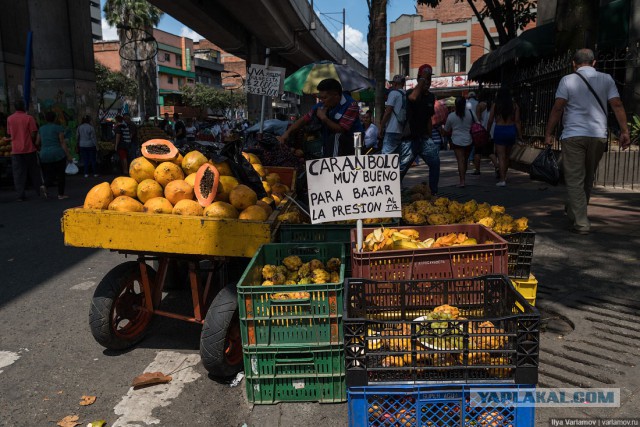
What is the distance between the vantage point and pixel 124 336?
4211 mm

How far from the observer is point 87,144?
644 inches

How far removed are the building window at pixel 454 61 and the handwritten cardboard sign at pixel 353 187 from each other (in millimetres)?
49935

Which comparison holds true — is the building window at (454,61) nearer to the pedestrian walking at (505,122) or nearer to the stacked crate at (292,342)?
the pedestrian walking at (505,122)

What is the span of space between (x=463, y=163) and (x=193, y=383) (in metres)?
9.14

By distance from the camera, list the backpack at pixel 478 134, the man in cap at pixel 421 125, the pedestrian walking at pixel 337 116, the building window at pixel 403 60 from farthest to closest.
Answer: the building window at pixel 403 60 → the backpack at pixel 478 134 → the man in cap at pixel 421 125 → the pedestrian walking at pixel 337 116

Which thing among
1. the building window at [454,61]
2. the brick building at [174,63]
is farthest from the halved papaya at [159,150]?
the brick building at [174,63]

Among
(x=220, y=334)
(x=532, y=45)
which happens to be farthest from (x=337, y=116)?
(x=532, y=45)

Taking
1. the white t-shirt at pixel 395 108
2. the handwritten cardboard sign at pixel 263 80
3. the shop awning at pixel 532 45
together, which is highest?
the shop awning at pixel 532 45

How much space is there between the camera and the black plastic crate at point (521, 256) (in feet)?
12.7

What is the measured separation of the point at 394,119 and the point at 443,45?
44.9m

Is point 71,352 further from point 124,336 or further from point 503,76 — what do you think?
point 503,76

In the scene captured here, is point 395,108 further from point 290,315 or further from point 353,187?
point 290,315

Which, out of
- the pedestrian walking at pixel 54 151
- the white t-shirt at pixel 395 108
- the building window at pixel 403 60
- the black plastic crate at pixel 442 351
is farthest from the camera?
the building window at pixel 403 60

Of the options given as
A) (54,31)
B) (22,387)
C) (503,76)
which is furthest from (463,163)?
(54,31)
